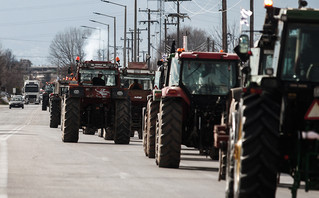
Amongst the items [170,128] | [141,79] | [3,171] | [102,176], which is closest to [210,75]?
[170,128]

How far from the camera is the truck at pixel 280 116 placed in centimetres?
1049

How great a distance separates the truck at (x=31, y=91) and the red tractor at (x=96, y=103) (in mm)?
96953

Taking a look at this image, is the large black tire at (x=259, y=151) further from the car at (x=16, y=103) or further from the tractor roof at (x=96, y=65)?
the car at (x=16, y=103)

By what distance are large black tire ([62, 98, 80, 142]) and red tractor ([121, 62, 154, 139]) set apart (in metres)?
2.71

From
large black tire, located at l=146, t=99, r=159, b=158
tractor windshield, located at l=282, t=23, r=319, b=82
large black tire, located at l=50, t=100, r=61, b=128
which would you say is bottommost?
large black tire, located at l=50, t=100, r=61, b=128

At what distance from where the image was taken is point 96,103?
31828mm

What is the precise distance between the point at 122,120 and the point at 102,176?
43.8ft

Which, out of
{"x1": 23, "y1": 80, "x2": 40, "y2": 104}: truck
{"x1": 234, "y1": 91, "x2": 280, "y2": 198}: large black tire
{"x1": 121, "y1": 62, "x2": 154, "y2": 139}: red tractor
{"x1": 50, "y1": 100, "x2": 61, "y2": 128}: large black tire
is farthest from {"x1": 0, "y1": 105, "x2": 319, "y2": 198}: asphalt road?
{"x1": 23, "y1": 80, "x2": 40, "y2": 104}: truck

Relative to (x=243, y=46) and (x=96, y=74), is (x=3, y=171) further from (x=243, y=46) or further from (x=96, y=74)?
(x=96, y=74)

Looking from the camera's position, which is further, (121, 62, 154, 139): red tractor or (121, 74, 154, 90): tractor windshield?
(121, 74, 154, 90): tractor windshield

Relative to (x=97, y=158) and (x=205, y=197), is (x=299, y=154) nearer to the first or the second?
(x=205, y=197)

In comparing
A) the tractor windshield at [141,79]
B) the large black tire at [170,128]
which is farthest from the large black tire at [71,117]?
the large black tire at [170,128]

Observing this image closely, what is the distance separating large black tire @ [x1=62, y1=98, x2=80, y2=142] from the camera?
1190 inches

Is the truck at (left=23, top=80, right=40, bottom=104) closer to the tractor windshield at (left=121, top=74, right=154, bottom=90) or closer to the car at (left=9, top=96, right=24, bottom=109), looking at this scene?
the car at (left=9, top=96, right=24, bottom=109)
